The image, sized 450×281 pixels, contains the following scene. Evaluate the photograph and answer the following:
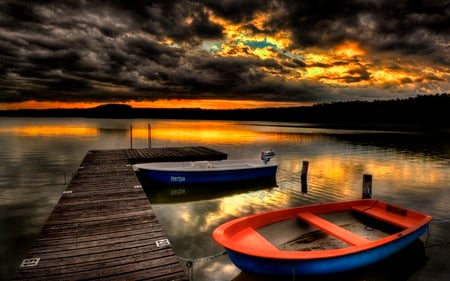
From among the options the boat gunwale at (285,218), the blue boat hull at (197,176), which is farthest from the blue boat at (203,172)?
the boat gunwale at (285,218)

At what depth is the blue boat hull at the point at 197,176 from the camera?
54.5ft

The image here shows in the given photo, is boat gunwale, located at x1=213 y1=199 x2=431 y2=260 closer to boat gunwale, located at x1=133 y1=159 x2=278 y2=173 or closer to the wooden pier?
the wooden pier

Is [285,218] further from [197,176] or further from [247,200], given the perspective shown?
[197,176]

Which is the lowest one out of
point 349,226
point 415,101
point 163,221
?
point 163,221

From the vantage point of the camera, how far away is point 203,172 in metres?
17.0

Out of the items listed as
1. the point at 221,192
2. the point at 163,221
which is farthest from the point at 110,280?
the point at 221,192

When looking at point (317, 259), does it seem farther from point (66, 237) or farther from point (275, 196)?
point (275, 196)

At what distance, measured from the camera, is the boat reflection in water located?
16098mm

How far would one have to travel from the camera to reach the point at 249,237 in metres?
7.47

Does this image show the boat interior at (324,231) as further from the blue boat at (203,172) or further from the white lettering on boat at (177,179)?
the white lettering on boat at (177,179)

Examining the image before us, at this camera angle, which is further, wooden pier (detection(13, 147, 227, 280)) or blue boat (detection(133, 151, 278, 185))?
blue boat (detection(133, 151, 278, 185))

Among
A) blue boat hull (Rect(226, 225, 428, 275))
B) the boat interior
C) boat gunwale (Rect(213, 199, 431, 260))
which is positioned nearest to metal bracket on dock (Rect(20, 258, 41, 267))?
boat gunwale (Rect(213, 199, 431, 260))

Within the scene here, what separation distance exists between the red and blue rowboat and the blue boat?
8.70m

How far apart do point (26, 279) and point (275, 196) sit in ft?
43.6
